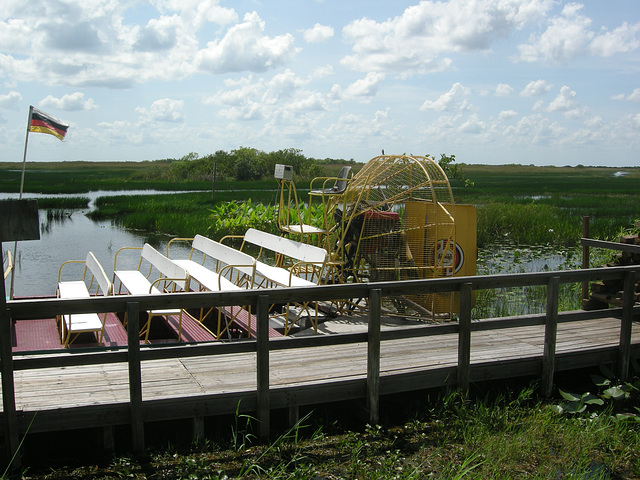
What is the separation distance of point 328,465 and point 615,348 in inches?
131

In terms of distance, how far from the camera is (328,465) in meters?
4.23

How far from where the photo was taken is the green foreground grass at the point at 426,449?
4066 mm

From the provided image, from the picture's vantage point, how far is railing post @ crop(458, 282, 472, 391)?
5059 mm

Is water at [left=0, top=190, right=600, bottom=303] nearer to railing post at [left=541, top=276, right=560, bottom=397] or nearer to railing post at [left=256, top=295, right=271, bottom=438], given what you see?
railing post at [left=541, top=276, right=560, bottom=397]

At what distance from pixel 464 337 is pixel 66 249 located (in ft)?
52.4

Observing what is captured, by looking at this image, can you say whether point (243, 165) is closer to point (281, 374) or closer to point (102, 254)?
point (102, 254)

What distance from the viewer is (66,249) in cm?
1842

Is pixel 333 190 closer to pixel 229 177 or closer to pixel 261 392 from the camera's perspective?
pixel 261 392

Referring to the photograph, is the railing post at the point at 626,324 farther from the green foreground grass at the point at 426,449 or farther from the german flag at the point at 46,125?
the german flag at the point at 46,125

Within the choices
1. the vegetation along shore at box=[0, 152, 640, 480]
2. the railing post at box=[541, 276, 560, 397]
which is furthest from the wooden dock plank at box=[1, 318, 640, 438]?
the vegetation along shore at box=[0, 152, 640, 480]

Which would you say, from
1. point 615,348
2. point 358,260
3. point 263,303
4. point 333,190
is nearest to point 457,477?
point 263,303

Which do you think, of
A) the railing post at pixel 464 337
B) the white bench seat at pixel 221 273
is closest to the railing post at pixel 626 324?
the railing post at pixel 464 337

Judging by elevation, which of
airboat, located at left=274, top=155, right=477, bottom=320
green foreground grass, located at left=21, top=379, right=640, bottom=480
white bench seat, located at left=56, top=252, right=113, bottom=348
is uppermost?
airboat, located at left=274, top=155, right=477, bottom=320

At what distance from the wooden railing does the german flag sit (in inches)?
224
